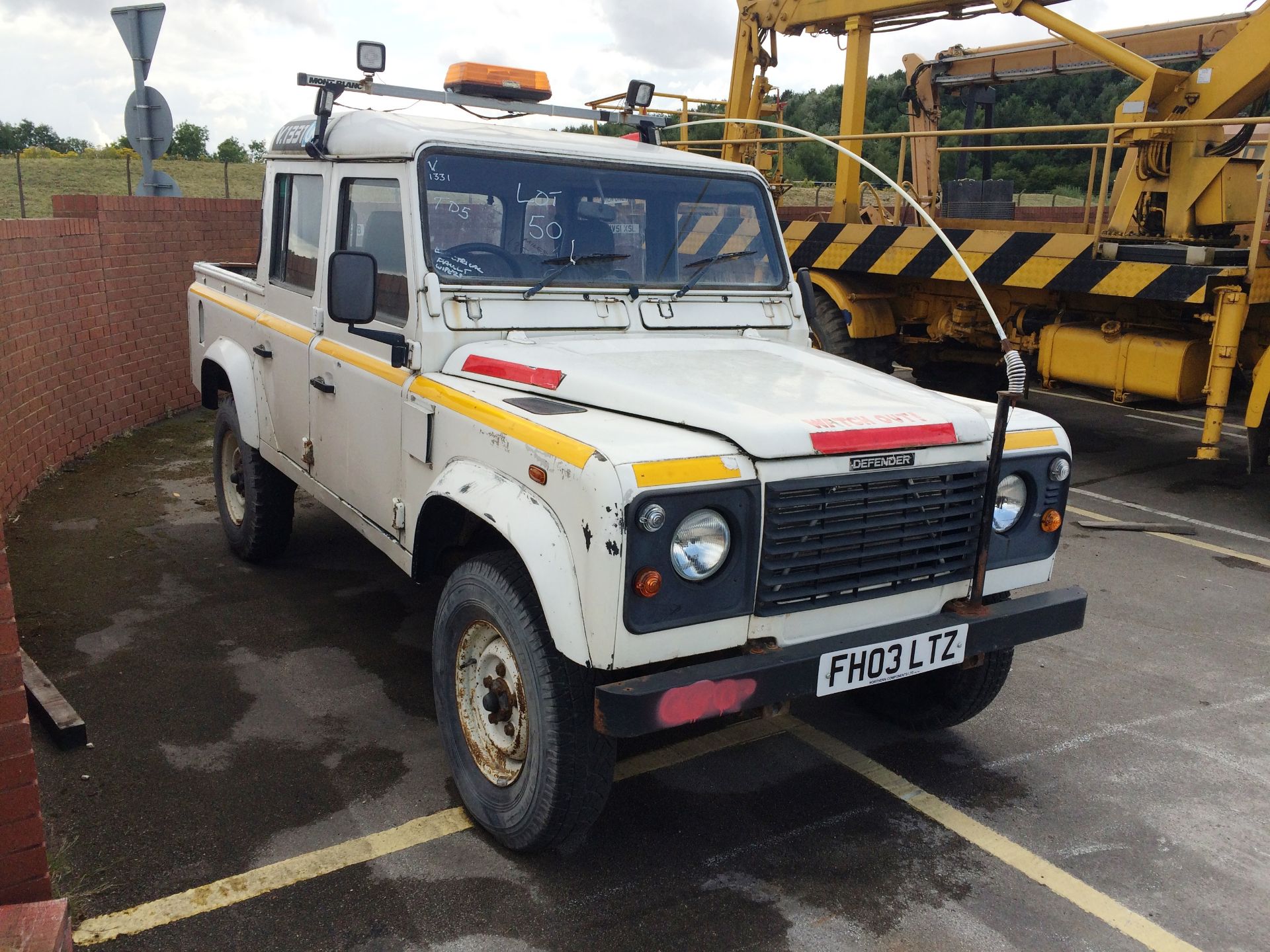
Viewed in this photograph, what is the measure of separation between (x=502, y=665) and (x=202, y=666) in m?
1.88

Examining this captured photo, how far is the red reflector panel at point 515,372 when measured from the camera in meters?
3.41

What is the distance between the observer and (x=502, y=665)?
320cm

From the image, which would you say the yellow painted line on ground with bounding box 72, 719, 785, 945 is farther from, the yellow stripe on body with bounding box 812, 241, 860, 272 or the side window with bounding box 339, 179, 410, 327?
the yellow stripe on body with bounding box 812, 241, 860, 272

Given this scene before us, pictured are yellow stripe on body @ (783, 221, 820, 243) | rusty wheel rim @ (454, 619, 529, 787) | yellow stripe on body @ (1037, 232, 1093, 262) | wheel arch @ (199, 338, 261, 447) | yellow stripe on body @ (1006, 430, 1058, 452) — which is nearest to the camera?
rusty wheel rim @ (454, 619, 529, 787)

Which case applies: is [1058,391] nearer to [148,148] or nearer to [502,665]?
[148,148]

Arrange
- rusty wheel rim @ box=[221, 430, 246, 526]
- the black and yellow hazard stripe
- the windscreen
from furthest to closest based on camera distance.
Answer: the black and yellow hazard stripe < rusty wheel rim @ box=[221, 430, 246, 526] < the windscreen

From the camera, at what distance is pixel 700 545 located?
272 cm

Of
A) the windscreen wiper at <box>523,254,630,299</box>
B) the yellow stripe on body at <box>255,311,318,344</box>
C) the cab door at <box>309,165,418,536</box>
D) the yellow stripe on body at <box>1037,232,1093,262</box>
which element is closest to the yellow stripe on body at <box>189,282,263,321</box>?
the yellow stripe on body at <box>255,311,318,344</box>

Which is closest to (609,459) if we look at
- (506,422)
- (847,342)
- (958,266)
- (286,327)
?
(506,422)

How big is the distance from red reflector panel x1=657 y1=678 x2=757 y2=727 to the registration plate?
26 cm

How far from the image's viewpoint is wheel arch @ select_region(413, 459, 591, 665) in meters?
2.69

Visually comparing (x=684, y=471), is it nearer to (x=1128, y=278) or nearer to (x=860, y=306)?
(x=1128, y=278)

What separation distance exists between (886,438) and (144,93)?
7.40 metres

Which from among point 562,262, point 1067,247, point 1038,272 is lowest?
point 562,262
